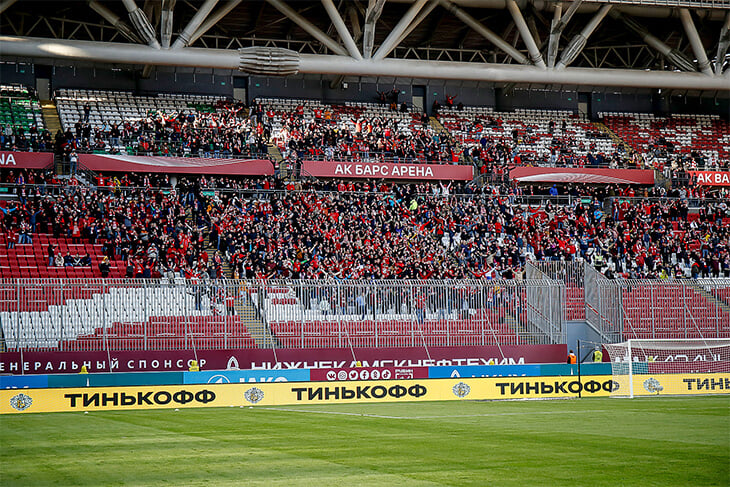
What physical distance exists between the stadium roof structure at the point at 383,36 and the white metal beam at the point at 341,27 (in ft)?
0.19

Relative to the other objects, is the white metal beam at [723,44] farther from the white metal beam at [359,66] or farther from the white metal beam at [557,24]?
the white metal beam at [557,24]

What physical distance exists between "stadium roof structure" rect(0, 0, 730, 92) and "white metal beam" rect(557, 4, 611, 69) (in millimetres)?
54

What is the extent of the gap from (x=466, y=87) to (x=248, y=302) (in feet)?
100

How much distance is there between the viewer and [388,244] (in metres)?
37.9

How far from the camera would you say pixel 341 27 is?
142 feet

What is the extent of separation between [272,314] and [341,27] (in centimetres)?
1787

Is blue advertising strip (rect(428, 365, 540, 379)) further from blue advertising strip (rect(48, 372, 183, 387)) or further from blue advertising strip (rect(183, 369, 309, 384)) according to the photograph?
blue advertising strip (rect(48, 372, 183, 387))

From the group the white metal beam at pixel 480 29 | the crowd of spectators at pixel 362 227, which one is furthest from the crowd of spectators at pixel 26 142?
the white metal beam at pixel 480 29

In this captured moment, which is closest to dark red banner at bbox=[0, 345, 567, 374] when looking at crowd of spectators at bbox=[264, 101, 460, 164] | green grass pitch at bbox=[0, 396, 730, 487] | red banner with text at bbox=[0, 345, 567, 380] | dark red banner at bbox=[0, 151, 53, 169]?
red banner with text at bbox=[0, 345, 567, 380]

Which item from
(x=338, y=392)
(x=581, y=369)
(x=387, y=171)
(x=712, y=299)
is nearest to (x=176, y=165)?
(x=387, y=171)

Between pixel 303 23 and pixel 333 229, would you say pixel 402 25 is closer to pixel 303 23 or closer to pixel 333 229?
pixel 303 23

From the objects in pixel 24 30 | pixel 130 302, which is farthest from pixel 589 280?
pixel 24 30

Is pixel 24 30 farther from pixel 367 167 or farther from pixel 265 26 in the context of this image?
pixel 367 167

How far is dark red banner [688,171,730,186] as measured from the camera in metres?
51.3
